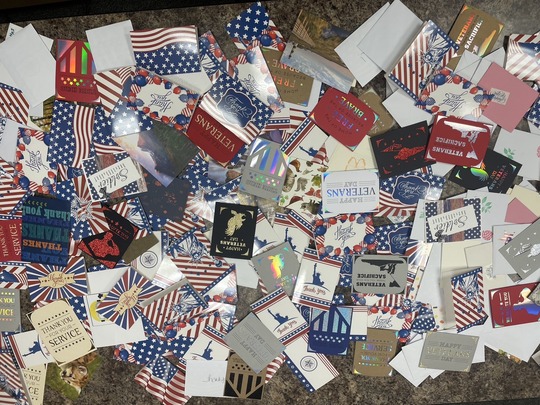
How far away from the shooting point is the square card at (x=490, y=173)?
1697 mm

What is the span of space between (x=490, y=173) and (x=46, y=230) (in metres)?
1.40

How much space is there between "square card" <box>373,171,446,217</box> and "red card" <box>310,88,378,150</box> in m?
0.17

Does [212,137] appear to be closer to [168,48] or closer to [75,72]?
[168,48]

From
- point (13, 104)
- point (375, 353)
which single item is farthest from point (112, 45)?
point (375, 353)

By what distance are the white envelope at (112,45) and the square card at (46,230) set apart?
18.1 inches

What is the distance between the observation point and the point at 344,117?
5.43 ft

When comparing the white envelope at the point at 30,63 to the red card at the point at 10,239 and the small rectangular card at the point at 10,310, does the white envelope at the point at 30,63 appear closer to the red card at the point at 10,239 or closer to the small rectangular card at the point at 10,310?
the red card at the point at 10,239

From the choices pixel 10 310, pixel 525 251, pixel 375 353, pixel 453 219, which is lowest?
pixel 375 353

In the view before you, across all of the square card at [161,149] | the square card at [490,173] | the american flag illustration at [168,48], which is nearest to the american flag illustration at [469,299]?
the square card at [490,173]

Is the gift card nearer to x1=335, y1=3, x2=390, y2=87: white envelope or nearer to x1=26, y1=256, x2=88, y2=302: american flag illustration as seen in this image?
x1=335, y1=3, x2=390, y2=87: white envelope

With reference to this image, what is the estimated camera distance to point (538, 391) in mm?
1916

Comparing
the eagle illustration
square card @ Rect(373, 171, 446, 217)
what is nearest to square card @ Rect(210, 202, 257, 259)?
the eagle illustration

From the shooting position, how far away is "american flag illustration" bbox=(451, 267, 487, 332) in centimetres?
177

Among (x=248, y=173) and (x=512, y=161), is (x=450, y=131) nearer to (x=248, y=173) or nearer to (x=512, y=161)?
(x=512, y=161)
